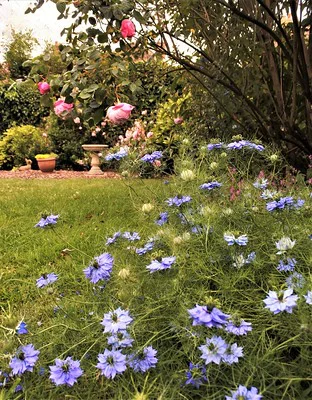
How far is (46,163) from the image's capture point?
25.7 ft

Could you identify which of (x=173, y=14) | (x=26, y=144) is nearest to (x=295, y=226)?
(x=173, y=14)

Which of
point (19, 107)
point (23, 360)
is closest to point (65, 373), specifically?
point (23, 360)

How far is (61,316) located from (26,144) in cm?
752

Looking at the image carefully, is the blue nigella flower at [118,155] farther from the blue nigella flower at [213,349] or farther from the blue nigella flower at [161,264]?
the blue nigella flower at [213,349]

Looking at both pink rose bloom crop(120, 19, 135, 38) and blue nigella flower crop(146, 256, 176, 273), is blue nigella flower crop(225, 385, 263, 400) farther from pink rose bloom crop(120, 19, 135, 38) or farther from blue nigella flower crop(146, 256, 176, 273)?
pink rose bloom crop(120, 19, 135, 38)

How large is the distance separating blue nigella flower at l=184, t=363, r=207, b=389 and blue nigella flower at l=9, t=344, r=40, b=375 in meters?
0.39

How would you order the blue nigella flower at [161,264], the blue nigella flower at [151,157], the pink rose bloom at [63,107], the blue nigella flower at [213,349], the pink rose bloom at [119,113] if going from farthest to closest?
1. the pink rose bloom at [63,107]
2. the pink rose bloom at [119,113]
3. the blue nigella flower at [151,157]
4. the blue nigella flower at [161,264]
5. the blue nigella flower at [213,349]

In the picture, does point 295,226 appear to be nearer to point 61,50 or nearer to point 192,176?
point 192,176

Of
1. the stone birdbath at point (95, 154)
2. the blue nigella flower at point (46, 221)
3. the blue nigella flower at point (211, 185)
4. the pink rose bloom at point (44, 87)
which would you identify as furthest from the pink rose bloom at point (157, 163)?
the stone birdbath at point (95, 154)

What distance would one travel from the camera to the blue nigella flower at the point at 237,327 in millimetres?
994

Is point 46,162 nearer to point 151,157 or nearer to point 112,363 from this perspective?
point 151,157

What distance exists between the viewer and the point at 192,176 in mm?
1478

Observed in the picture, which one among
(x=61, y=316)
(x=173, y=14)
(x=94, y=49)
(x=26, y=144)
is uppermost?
(x=173, y=14)

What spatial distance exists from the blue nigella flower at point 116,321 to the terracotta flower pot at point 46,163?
7.07 meters
